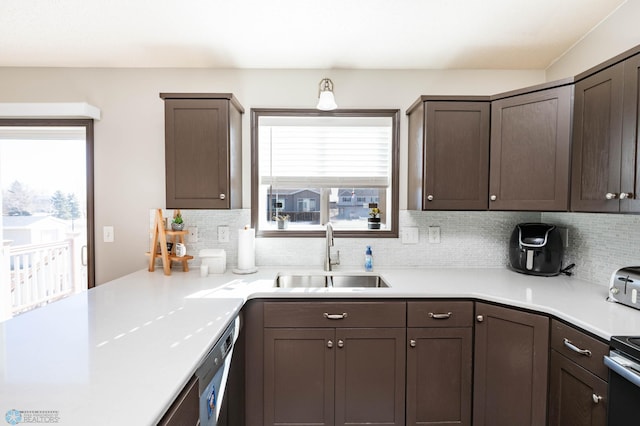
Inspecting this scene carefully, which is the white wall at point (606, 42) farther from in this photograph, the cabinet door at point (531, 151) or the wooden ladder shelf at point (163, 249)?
the wooden ladder shelf at point (163, 249)

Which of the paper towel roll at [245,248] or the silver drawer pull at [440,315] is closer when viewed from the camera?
the silver drawer pull at [440,315]

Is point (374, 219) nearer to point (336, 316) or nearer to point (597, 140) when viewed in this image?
point (336, 316)

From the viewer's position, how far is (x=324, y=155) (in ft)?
8.11

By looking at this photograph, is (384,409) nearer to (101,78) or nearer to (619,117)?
(619,117)

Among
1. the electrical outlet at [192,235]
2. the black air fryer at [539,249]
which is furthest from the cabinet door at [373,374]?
the electrical outlet at [192,235]

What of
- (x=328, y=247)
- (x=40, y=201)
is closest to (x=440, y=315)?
(x=328, y=247)

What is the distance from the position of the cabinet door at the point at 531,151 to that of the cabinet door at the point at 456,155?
67 millimetres

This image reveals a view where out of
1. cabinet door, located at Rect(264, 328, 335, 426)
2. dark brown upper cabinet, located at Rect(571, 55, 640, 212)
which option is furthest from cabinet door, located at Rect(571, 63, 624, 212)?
cabinet door, located at Rect(264, 328, 335, 426)

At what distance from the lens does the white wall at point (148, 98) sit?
2363 millimetres

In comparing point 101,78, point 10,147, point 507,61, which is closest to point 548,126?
point 507,61

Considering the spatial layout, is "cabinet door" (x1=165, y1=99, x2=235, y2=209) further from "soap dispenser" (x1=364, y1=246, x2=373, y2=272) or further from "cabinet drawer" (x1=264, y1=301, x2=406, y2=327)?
"soap dispenser" (x1=364, y1=246, x2=373, y2=272)

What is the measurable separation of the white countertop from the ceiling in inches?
61.1

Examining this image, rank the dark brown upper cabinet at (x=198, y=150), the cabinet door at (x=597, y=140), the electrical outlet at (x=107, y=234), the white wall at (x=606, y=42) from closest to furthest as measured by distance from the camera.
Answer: the cabinet door at (x=597, y=140)
the white wall at (x=606, y=42)
the dark brown upper cabinet at (x=198, y=150)
the electrical outlet at (x=107, y=234)

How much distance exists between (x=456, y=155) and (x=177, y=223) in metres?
2.04
